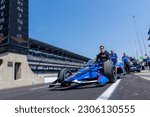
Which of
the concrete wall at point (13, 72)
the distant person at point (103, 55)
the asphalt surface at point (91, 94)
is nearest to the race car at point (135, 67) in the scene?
the distant person at point (103, 55)

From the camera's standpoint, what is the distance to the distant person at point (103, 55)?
25.4 ft

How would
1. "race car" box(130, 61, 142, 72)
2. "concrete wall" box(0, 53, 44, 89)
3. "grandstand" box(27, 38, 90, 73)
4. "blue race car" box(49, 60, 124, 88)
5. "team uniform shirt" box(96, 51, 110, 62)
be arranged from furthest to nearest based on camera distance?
"grandstand" box(27, 38, 90, 73) → "concrete wall" box(0, 53, 44, 89) → "race car" box(130, 61, 142, 72) → "team uniform shirt" box(96, 51, 110, 62) → "blue race car" box(49, 60, 124, 88)

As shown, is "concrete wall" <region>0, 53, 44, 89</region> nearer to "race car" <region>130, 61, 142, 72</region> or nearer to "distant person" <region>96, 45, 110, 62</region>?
"race car" <region>130, 61, 142, 72</region>

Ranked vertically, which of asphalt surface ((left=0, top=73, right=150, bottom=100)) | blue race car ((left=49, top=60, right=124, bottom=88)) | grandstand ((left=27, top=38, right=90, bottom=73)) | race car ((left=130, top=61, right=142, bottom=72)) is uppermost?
grandstand ((left=27, top=38, right=90, bottom=73))

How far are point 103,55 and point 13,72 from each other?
1980cm

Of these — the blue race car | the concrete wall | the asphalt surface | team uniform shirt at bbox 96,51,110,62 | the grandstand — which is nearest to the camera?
the asphalt surface

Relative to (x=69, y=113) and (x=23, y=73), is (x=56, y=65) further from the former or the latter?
(x=69, y=113)

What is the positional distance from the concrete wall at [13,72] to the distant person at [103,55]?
1552cm

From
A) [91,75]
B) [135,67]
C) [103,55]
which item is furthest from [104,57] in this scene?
[135,67]

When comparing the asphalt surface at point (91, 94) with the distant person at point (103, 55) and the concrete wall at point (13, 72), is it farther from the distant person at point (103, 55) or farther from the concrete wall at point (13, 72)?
the concrete wall at point (13, 72)

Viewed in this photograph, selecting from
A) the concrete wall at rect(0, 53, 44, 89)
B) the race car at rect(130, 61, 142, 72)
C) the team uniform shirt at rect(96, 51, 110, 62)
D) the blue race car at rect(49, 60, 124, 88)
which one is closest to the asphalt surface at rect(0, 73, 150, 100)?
the blue race car at rect(49, 60, 124, 88)

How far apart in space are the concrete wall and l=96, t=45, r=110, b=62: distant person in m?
15.5

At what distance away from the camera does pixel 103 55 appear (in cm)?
778

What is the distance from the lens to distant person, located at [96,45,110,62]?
7.74 m
